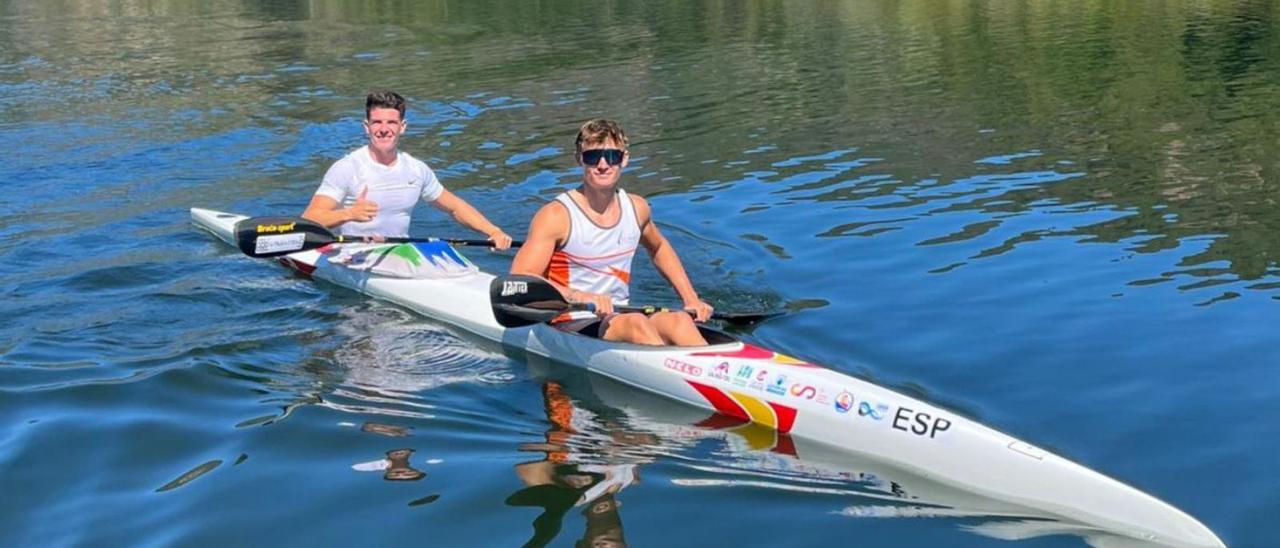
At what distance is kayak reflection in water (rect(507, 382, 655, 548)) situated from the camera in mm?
Result: 6793

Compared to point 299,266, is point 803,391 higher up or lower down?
higher up

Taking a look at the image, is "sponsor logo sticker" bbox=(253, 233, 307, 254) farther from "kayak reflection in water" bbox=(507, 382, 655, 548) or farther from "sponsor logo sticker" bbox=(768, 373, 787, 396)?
"sponsor logo sticker" bbox=(768, 373, 787, 396)

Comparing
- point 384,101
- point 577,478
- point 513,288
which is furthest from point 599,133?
point 384,101

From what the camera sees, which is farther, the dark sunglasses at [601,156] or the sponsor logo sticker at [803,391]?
the dark sunglasses at [601,156]

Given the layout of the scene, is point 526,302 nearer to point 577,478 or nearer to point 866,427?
point 577,478

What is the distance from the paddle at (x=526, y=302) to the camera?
9203 millimetres

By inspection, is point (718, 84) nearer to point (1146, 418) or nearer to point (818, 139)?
point (818, 139)

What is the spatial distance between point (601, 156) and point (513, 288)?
3.60 ft

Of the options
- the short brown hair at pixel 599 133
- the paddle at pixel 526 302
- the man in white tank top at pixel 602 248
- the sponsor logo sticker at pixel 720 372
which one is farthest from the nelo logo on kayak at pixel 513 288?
the sponsor logo sticker at pixel 720 372

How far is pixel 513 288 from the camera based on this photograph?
9.20 meters

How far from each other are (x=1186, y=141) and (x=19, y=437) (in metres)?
16.4

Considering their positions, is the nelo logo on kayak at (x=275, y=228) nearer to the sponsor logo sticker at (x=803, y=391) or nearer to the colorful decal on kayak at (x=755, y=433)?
the colorful decal on kayak at (x=755, y=433)

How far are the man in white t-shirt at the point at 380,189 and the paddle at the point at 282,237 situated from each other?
0.52 feet

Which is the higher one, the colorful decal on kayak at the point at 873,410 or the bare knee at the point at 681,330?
the bare knee at the point at 681,330
